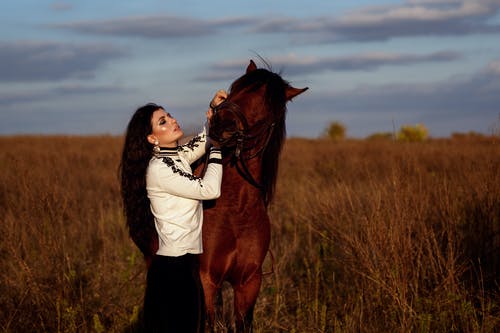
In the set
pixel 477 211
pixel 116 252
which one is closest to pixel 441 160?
pixel 477 211

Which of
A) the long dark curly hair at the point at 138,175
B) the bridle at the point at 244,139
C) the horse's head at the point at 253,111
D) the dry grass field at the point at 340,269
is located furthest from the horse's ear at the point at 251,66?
the dry grass field at the point at 340,269

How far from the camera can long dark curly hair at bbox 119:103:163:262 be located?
3.26 meters

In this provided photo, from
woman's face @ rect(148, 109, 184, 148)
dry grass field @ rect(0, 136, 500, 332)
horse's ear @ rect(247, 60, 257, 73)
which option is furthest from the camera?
dry grass field @ rect(0, 136, 500, 332)

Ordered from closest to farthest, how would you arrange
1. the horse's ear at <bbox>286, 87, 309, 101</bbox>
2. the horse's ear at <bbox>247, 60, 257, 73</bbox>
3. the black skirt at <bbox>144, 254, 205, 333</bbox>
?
the black skirt at <bbox>144, 254, 205, 333</bbox>, the horse's ear at <bbox>286, 87, 309, 101</bbox>, the horse's ear at <bbox>247, 60, 257, 73</bbox>

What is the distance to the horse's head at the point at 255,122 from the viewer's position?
10.6 feet

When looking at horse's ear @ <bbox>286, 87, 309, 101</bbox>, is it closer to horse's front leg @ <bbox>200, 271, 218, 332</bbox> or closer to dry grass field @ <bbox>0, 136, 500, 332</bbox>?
horse's front leg @ <bbox>200, 271, 218, 332</bbox>

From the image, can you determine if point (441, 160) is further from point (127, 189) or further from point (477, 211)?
point (127, 189)

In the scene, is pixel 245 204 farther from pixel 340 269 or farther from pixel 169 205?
pixel 340 269

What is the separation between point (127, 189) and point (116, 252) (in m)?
3.19

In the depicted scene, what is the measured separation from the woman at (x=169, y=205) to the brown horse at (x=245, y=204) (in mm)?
202

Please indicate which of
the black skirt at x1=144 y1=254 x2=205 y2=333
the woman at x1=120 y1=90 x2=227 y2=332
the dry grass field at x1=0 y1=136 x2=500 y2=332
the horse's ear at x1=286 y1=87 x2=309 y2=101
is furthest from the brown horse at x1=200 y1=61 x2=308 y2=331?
the dry grass field at x1=0 y1=136 x2=500 y2=332

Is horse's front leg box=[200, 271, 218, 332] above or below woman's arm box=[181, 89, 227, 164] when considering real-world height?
below

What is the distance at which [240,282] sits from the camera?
11.6 feet

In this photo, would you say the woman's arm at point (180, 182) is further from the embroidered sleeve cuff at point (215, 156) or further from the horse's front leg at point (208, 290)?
the horse's front leg at point (208, 290)
